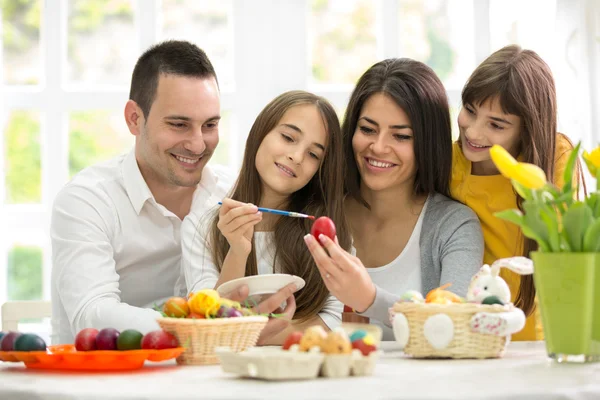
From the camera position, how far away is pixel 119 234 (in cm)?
279

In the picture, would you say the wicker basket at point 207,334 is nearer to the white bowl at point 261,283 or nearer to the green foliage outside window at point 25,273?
the white bowl at point 261,283

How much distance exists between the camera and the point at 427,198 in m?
2.67

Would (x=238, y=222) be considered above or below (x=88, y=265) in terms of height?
above

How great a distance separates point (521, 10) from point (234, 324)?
2908mm

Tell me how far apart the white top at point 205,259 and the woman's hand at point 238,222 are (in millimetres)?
171

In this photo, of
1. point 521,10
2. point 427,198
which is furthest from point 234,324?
point 521,10

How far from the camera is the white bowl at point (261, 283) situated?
193 cm

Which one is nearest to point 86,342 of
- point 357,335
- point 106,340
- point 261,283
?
point 106,340

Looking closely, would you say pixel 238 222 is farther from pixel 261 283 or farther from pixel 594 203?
pixel 594 203

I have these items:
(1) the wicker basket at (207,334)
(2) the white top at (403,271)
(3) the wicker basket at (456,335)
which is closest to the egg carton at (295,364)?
(1) the wicker basket at (207,334)

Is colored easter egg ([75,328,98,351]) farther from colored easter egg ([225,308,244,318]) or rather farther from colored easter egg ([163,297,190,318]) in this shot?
colored easter egg ([225,308,244,318])

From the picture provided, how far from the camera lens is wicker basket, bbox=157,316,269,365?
168 cm

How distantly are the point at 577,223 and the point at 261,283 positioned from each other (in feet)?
2.40

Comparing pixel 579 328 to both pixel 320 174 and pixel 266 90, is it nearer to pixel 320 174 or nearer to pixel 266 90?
pixel 320 174
